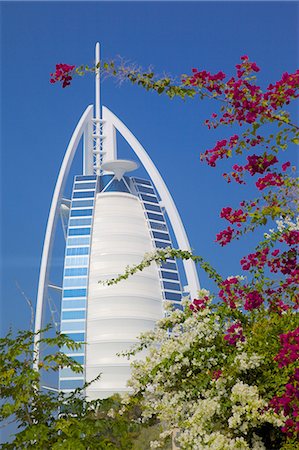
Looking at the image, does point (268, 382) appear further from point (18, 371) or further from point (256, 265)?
point (18, 371)

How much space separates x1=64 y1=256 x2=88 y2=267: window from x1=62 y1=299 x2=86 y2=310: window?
9.72 ft

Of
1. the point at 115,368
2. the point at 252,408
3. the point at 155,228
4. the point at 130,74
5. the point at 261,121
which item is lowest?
the point at 252,408

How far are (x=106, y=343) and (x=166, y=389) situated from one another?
42890 millimetres

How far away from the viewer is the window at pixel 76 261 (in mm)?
53844

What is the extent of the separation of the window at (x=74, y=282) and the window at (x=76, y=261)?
1.20m

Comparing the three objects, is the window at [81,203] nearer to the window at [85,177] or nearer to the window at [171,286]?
the window at [85,177]

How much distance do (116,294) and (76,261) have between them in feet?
12.7

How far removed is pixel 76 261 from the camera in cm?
5391

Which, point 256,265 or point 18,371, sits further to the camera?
point 18,371

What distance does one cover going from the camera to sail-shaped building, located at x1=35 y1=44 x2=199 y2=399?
49531 millimetres

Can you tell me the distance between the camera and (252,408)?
721 cm

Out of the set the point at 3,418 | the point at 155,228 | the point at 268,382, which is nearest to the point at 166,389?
the point at 268,382

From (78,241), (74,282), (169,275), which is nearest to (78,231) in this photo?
(78,241)

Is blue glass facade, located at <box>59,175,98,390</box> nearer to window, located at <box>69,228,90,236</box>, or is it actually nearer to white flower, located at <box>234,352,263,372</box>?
window, located at <box>69,228,90,236</box>
